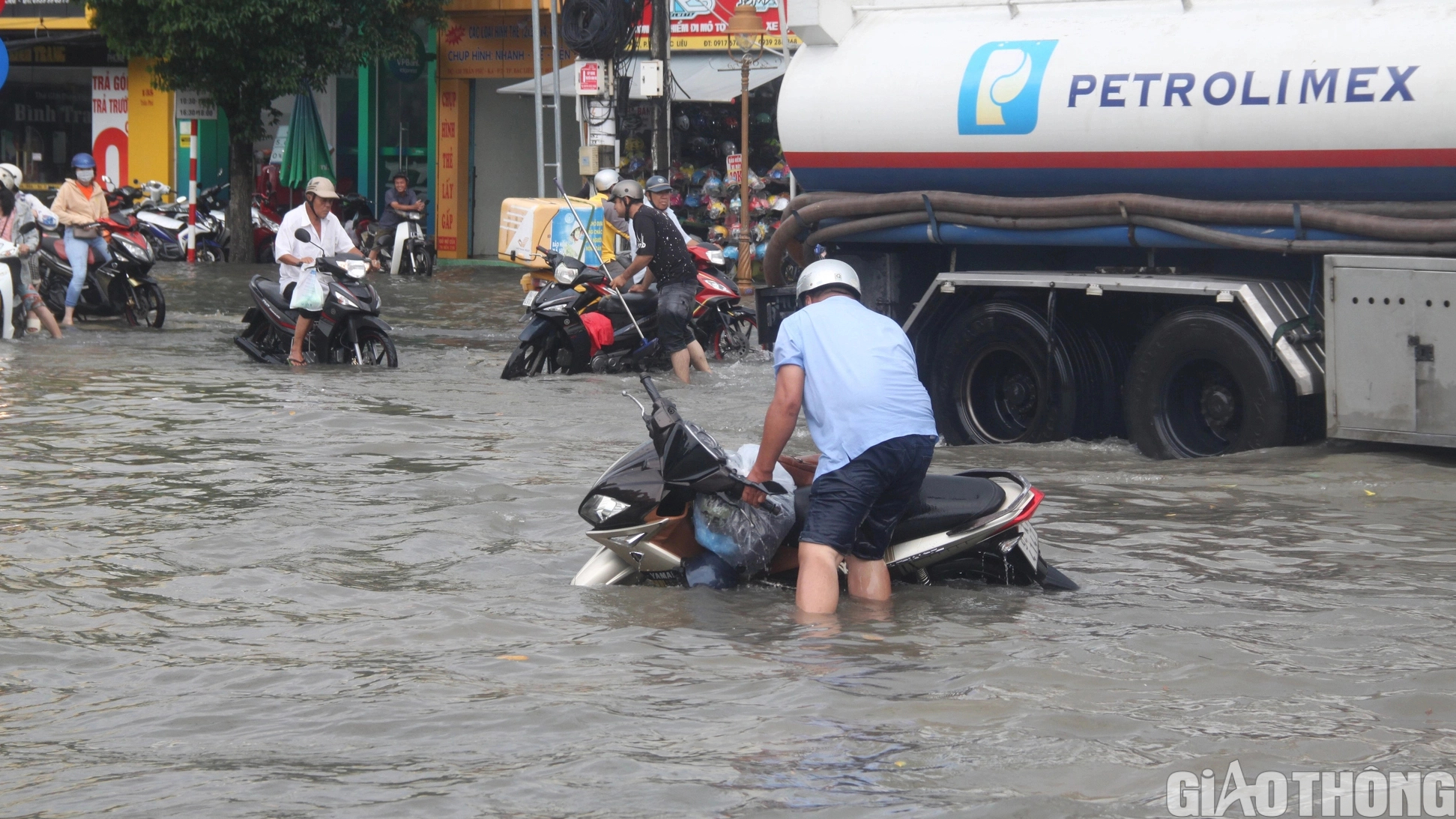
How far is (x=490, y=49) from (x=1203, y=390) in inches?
800

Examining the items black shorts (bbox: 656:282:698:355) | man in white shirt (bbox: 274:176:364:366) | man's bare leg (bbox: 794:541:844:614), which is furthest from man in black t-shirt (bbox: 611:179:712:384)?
man's bare leg (bbox: 794:541:844:614)

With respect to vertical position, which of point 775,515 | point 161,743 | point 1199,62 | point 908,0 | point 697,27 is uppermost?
point 697,27

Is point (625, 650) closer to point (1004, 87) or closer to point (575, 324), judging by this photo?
point (1004, 87)

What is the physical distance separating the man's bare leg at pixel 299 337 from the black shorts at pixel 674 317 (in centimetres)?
287

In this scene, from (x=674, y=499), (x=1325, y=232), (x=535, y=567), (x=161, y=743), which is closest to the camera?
(x=161, y=743)

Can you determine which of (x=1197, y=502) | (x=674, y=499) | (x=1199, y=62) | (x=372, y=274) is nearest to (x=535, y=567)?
(x=674, y=499)

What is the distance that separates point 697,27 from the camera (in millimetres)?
24625

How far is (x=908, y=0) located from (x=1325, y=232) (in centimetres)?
327

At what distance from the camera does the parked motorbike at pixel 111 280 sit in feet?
54.6

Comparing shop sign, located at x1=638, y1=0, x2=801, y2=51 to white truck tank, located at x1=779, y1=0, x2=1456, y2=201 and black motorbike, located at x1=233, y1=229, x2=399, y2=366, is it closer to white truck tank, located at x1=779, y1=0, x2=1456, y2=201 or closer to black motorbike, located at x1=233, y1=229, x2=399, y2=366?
A: black motorbike, located at x1=233, y1=229, x2=399, y2=366

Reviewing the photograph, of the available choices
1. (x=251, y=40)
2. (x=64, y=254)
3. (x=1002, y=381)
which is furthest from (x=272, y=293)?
(x=251, y=40)

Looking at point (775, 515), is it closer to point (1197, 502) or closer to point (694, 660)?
point (694, 660)

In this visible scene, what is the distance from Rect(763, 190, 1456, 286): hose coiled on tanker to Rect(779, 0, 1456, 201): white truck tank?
107 mm

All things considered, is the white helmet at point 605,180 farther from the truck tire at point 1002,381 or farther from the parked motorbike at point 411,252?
the parked motorbike at point 411,252
